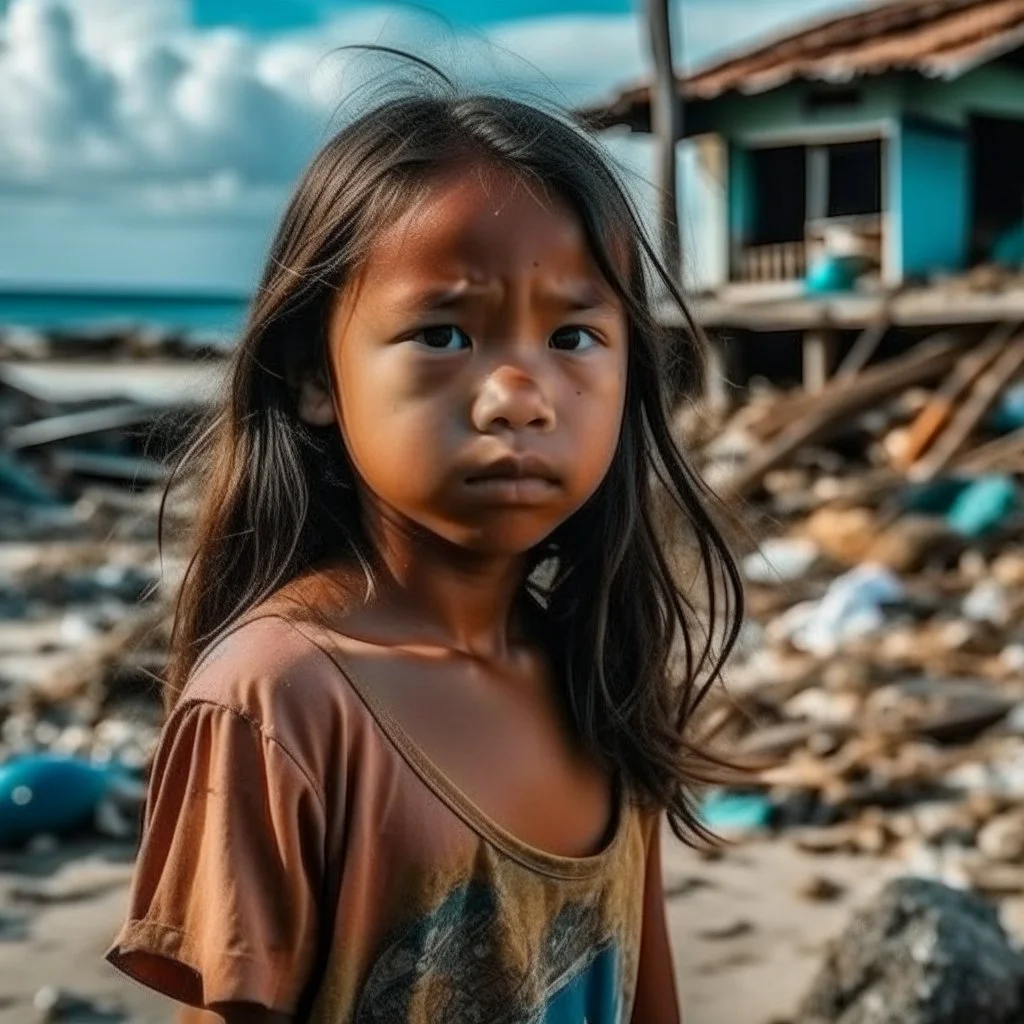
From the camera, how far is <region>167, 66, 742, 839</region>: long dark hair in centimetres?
153

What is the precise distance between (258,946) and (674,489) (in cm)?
74

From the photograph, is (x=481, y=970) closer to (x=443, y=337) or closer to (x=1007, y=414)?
(x=443, y=337)

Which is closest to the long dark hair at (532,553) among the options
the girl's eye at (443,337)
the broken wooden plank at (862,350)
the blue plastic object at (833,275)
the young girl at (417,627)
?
the young girl at (417,627)

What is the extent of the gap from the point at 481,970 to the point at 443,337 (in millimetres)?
538

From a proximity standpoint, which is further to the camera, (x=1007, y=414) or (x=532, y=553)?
(x=1007, y=414)

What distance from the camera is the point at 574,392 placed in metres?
1.50

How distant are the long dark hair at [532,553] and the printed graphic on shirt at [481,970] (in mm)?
204

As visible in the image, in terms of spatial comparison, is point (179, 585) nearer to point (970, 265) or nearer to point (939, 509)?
point (939, 509)

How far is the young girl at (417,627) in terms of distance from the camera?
52.6 inches

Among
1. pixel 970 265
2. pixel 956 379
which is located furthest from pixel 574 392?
pixel 970 265

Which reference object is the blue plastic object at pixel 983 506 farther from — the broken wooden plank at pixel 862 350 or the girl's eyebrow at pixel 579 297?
the girl's eyebrow at pixel 579 297

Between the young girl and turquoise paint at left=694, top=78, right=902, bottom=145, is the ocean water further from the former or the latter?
the young girl

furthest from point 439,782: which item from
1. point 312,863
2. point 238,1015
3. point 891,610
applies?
point 891,610

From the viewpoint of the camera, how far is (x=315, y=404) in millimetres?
1562
